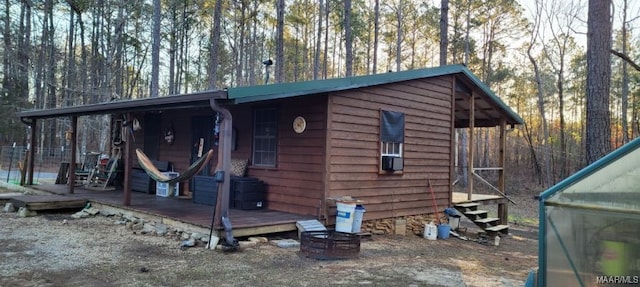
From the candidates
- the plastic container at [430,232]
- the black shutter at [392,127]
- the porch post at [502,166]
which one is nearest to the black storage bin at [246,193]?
the black shutter at [392,127]

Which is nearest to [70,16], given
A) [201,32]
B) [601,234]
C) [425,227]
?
[201,32]

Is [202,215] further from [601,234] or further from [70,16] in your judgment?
[70,16]

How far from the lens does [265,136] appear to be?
733 centimetres

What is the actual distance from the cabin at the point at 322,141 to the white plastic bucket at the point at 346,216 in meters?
0.25

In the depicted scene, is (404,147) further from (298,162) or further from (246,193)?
(246,193)

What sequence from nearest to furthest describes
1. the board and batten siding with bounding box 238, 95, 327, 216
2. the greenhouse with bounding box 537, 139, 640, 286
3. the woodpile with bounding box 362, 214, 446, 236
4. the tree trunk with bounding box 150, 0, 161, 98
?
the greenhouse with bounding box 537, 139, 640, 286, the board and batten siding with bounding box 238, 95, 327, 216, the woodpile with bounding box 362, 214, 446, 236, the tree trunk with bounding box 150, 0, 161, 98

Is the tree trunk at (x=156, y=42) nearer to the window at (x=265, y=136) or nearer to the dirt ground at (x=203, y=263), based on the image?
the window at (x=265, y=136)

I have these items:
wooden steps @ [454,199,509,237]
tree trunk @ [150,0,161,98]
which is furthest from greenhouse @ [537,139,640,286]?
tree trunk @ [150,0,161,98]

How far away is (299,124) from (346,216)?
1.60 meters

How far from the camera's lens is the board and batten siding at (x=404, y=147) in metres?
6.59

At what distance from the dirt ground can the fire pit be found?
0.11 metres

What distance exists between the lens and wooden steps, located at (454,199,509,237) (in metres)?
8.23

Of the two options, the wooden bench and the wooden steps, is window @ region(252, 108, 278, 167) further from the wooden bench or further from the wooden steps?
the wooden steps
